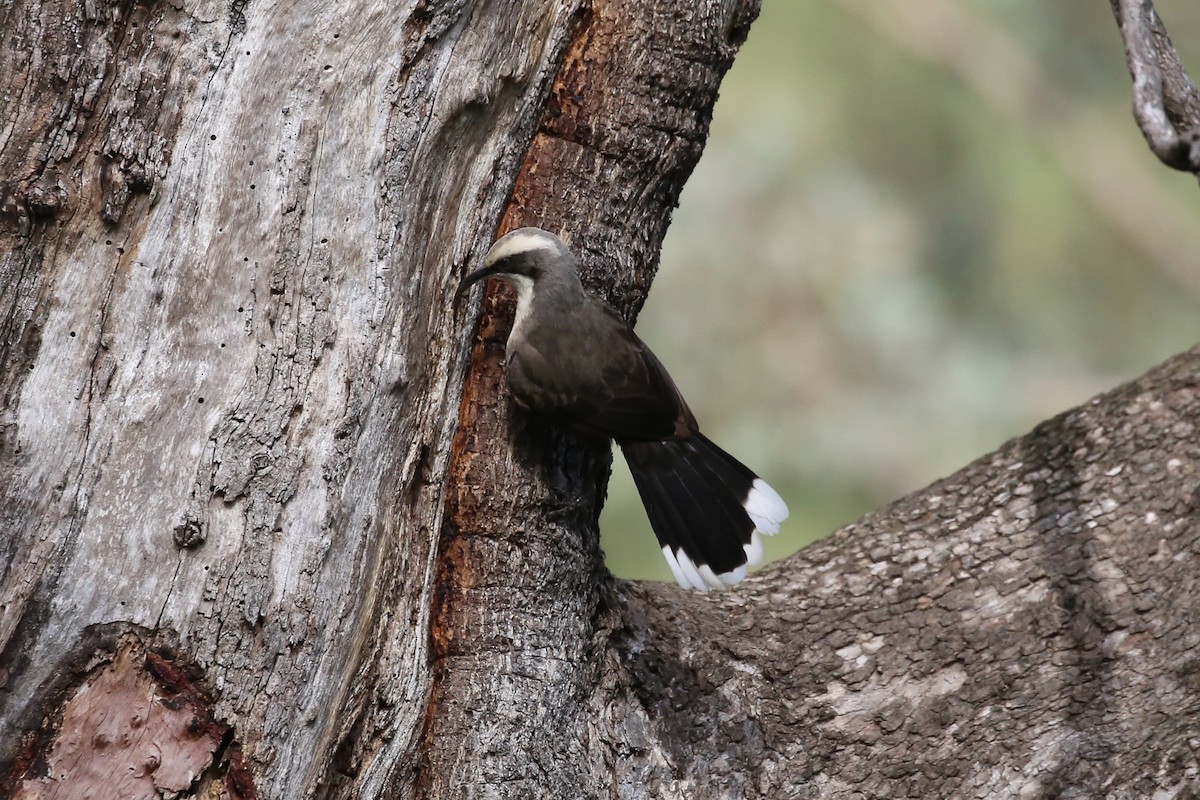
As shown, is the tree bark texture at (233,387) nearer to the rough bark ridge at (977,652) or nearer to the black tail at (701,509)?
the rough bark ridge at (977,652)

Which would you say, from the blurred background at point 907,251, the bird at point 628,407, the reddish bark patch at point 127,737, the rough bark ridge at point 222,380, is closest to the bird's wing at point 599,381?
the bird at point 628,407

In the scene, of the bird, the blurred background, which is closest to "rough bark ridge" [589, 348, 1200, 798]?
the bird

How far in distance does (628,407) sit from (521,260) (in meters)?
0.55

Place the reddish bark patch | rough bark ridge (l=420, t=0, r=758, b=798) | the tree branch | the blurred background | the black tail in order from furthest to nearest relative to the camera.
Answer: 1. the blurred background
2. the black tail
3. rough bark ridge (l=420, t=0, r=758, b=798)
4. the reddish bark patch
5. the tree branch

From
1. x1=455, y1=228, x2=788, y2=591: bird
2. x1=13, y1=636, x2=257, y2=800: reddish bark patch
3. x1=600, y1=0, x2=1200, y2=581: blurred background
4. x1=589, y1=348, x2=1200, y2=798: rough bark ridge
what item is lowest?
x1=13, y1=636, x2=257, y2=800: reddish bark patch

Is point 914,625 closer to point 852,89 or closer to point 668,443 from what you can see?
point 668,443

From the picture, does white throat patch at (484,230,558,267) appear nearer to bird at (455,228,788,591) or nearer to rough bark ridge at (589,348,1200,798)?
bird at (455,228,788,591)

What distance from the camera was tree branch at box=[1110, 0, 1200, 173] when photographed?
2064 mm

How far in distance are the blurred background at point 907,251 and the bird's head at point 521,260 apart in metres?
4.98

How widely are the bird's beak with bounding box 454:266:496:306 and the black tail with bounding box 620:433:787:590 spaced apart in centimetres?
74

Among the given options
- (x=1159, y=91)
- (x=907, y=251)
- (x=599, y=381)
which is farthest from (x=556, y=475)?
(x=907, y=251)

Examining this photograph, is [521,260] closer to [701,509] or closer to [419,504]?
[419,504]

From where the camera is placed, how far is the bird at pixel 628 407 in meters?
2.86

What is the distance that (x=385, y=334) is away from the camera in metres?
2.56
